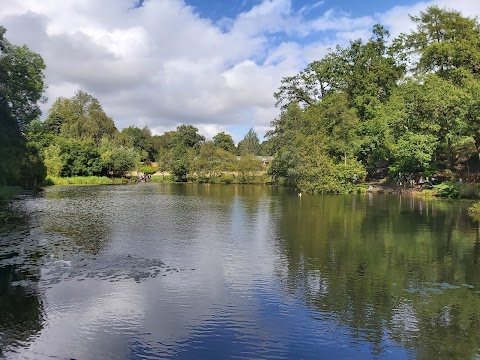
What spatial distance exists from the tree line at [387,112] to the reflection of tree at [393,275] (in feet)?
57.2

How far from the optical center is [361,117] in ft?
182

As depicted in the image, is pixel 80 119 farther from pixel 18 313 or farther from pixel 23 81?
pixel 18 313

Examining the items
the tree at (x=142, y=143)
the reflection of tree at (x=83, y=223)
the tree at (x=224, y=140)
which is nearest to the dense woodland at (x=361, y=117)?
the reflection of tree at (x=83, y=223)

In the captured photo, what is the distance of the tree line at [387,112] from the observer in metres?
40.8

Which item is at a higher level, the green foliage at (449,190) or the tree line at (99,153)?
the tree line at (99,153)

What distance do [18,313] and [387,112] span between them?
4576 centimetres

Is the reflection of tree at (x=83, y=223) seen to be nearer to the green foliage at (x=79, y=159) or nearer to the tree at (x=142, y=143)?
the green foliage at (x=79, y=159)

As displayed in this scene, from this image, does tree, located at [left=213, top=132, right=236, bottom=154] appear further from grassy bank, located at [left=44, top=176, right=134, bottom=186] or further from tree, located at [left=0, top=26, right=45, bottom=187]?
tree, located at [left=0, top=26, right=45, bottom=187]

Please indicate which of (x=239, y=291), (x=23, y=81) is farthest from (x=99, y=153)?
(x=239, y=291)

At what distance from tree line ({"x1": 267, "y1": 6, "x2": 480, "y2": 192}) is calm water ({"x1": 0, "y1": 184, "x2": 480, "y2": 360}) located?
20408 millimetres

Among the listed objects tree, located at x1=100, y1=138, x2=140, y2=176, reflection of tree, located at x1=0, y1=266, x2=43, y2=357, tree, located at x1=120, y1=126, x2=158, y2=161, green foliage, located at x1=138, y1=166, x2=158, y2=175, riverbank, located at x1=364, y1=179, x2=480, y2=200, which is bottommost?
reflection of tree, located at x1=0, y1=266, x2=43, y2=357

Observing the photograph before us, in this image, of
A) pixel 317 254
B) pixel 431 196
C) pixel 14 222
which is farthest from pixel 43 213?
pixel 431 196

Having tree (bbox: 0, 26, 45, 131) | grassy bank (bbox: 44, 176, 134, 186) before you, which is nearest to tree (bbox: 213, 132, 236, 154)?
grassy bank (bbox: 44, 176, 134, 186)

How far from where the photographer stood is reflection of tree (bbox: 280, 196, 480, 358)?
930cm
